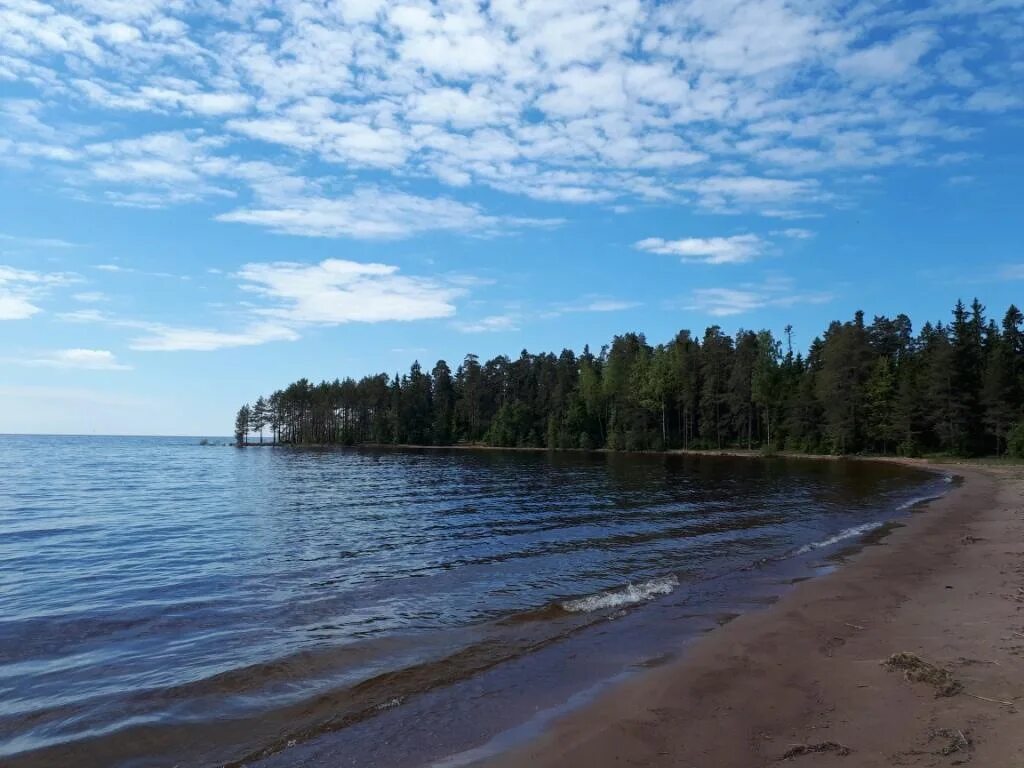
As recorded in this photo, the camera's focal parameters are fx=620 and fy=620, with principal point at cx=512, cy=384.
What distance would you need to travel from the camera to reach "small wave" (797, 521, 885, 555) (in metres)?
22.4

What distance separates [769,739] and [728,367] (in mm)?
114183

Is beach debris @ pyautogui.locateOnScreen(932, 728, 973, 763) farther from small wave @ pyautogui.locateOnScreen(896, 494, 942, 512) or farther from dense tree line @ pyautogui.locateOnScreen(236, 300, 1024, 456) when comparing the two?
dense tree line @ pyautogui.locateOnScreen(236, 300, 1024, 456)

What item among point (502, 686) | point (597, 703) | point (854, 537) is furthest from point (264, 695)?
point (854, 537)

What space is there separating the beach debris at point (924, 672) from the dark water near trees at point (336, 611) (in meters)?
3.82

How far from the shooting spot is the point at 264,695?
970 centimetres

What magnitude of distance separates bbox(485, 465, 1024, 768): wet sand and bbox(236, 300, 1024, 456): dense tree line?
232 feet

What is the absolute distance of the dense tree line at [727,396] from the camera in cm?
7988

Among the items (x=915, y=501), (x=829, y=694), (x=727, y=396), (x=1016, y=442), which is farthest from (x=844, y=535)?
(x=727, y=396)

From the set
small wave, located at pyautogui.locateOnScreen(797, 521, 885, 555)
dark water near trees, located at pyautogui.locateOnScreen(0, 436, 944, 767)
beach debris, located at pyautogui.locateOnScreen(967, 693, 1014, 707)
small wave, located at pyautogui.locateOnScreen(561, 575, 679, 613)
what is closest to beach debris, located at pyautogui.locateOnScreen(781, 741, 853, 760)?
beach debris, located at pyautogui.locateOnScreen(967, 693, 1014, 707)

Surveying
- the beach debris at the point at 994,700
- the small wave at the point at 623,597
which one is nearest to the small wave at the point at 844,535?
the small wave at the point at 623,597

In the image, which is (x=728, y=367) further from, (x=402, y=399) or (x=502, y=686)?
(x=502, y=686)

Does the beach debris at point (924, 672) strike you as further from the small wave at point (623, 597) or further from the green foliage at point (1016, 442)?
the green foliage at point (1016, 442)

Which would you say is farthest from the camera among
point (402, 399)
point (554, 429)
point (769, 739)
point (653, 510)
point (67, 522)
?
point (402, 399)

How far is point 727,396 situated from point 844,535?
295 ft
